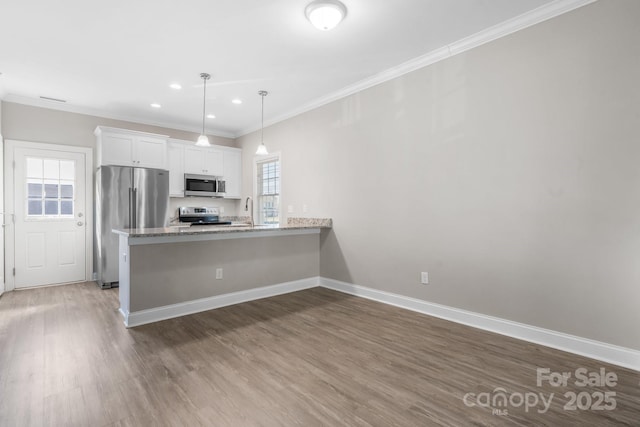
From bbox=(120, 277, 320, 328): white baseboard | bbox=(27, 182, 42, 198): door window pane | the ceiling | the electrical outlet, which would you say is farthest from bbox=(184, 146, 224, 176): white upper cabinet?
the electrical outlet

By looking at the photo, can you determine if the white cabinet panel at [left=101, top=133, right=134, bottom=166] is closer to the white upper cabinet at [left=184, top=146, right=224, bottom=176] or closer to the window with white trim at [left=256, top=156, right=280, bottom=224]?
the white upper cabinet at [left=184, top=146, right=224, bottom=176]

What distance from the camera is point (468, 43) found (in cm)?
306

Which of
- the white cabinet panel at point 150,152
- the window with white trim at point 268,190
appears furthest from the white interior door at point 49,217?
the window with white trim at point 268,190

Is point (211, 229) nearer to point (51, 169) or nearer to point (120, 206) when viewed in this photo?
point (120, 206)

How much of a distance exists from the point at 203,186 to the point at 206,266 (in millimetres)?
2812

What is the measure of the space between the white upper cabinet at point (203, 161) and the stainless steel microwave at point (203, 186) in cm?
10

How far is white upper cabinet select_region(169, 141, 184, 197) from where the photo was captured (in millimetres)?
5723

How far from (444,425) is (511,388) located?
2.16 feet

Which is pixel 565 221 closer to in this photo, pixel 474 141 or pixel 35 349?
pixel 474 141

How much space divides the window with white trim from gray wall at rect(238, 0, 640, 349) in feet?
6.16

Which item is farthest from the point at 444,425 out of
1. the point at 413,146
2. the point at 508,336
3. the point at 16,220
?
the point at 16,220

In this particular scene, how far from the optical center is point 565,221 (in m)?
2.53

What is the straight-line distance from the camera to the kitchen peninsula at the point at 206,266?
3178mm

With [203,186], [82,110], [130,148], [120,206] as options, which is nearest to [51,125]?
[82,110]
